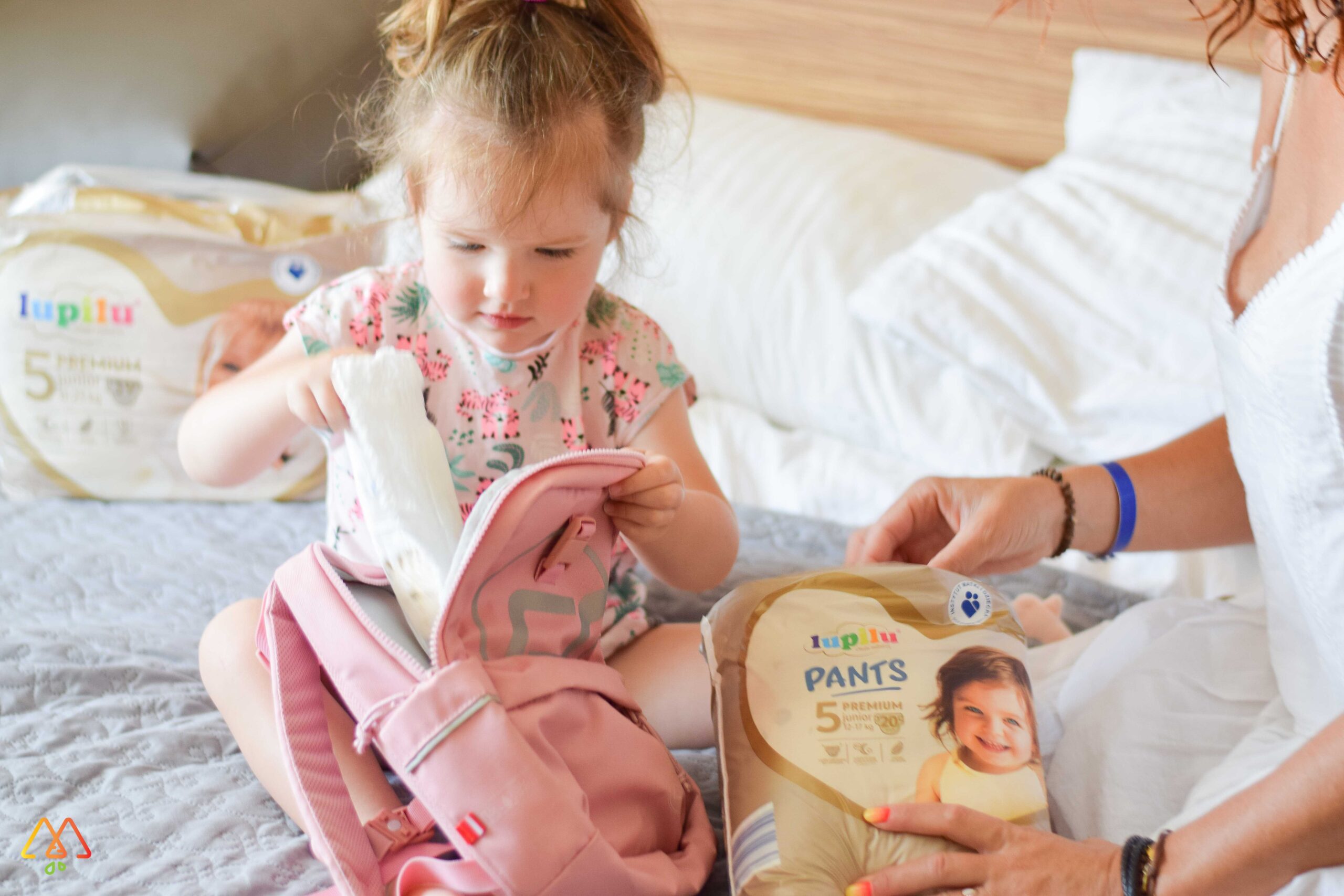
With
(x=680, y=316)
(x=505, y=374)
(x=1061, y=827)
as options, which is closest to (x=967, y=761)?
(x=1061, y=827)

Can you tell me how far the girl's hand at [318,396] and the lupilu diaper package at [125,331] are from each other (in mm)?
Result: 506

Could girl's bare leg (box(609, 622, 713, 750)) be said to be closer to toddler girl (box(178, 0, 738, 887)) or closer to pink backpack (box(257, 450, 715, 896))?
toddler girl (box(178, 0, 738, 887))

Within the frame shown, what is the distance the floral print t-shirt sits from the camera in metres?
0.96

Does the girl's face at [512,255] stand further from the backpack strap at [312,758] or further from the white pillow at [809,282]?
the white pillow at [809,282]

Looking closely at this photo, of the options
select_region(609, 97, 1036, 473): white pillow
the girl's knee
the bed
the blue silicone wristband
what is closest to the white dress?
the blue silicone wristband

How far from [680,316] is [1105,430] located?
1.82ft

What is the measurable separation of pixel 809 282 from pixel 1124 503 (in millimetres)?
575

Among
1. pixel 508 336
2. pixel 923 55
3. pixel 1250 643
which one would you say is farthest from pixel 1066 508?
pixel 923 55

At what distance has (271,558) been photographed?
1167 mm

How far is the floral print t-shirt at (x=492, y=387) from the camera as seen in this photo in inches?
37.9

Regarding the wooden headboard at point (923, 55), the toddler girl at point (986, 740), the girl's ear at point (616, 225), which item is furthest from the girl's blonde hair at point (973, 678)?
the wooden headboard at point (923, 55)

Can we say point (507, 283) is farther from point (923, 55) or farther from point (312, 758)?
point (923, 55)

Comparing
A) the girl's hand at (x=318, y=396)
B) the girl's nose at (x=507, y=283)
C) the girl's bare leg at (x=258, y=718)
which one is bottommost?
the girl's bare leg at (x=258, y=718)

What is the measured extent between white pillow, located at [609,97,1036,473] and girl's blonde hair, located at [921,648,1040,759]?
0.56 meters
